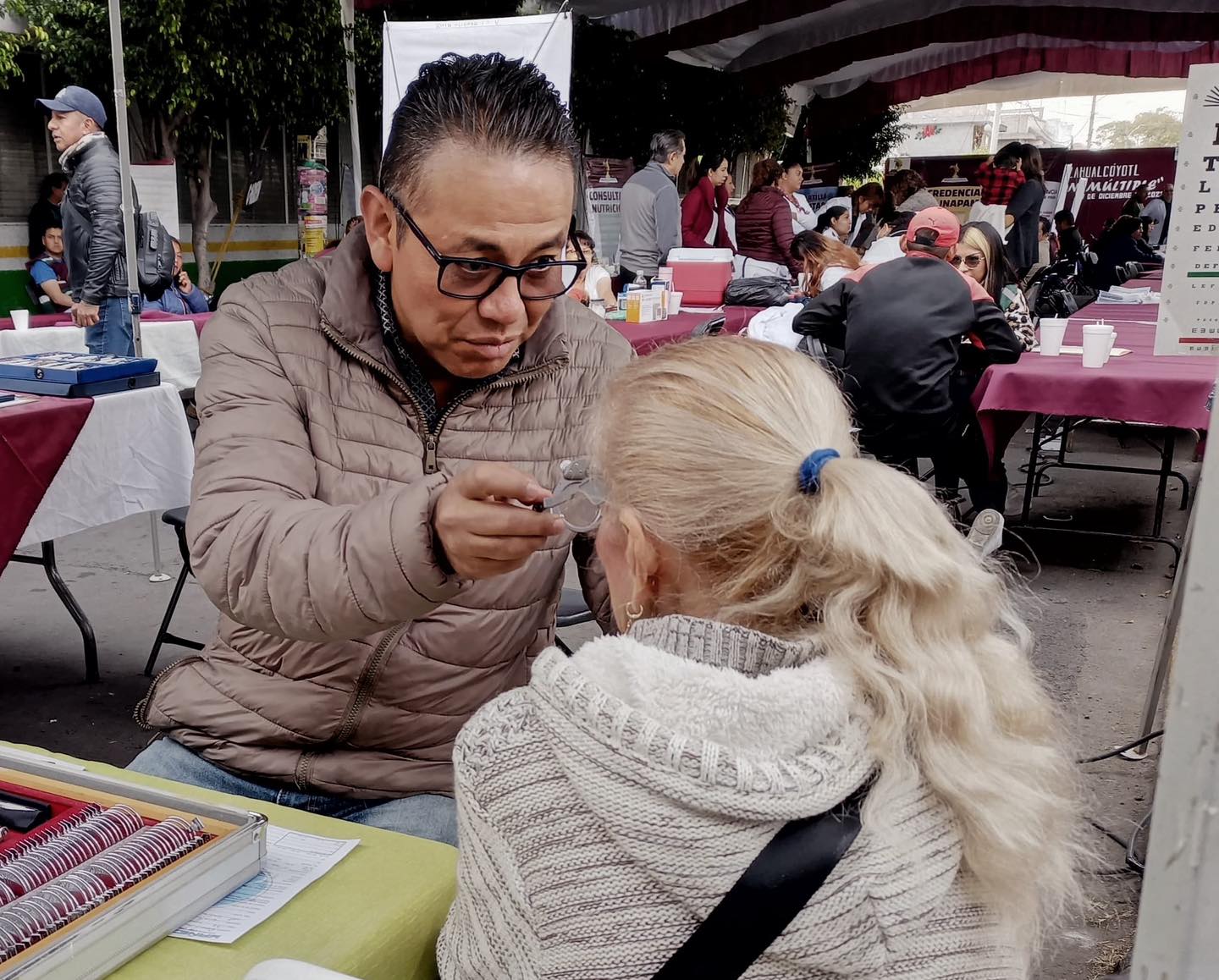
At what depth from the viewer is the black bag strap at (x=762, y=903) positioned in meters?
0.90

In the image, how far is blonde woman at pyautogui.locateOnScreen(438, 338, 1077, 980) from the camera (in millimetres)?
923

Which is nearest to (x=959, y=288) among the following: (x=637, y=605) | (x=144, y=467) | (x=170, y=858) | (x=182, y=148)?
(x=144, y=467)

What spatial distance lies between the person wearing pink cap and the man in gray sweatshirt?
11.5 ft

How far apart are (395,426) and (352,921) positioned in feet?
2.44

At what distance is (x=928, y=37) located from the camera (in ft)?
46.8

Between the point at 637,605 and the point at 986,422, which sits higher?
the point at 637,605

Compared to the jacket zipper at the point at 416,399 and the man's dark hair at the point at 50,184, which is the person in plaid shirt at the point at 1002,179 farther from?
the jacket zipper at the point at 416,399

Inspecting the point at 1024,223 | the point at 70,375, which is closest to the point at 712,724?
the point at 70,375

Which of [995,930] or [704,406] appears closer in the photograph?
[995,930]

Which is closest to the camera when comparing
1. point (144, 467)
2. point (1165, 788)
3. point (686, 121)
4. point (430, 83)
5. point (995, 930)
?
point (1165, 788)

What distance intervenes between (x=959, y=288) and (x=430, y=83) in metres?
3.60

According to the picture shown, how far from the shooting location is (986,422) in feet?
16.1

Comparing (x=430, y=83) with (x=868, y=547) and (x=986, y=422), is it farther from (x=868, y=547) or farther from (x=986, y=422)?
(x=986, y=422)

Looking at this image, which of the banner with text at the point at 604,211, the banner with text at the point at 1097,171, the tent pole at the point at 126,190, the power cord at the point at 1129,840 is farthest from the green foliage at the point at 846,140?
the power cord at the point at 1129,840
